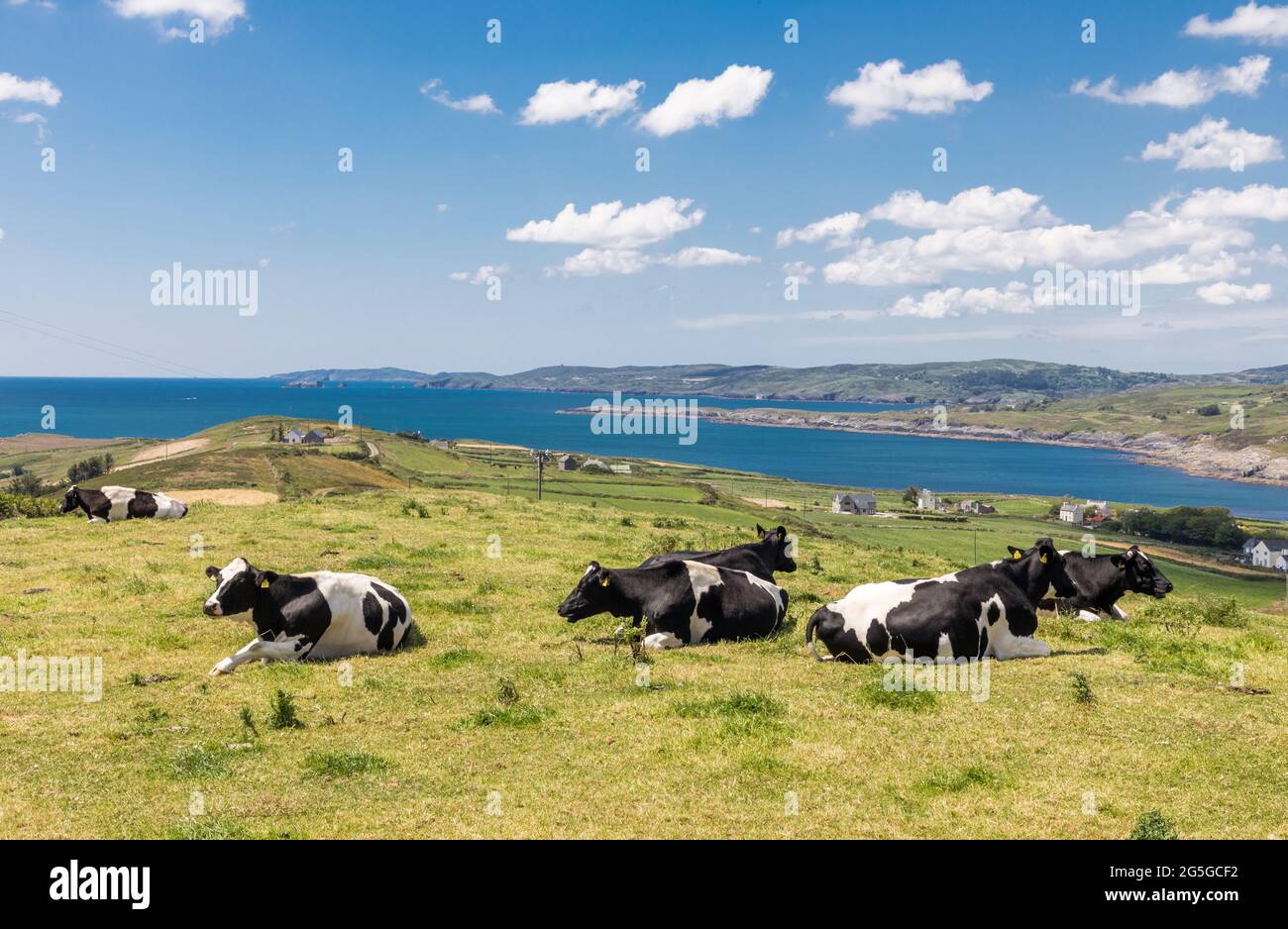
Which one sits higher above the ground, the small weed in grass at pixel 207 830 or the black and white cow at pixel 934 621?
the black and white cow at pixel 934 621

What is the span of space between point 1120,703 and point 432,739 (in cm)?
938

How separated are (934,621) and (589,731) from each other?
249 inches

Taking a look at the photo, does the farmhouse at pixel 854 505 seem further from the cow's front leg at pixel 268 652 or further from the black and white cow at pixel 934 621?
the cow's front leg at pixel 268 652

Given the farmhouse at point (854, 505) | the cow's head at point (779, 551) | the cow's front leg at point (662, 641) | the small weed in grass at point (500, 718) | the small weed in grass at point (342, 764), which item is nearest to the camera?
the small weed in grass at point (342, 764)

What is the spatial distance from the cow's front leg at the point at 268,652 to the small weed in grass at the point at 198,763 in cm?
389

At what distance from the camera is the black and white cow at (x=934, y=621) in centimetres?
1473

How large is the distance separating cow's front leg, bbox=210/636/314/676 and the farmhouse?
12093cm

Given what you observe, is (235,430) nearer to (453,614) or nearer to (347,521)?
(347,521)

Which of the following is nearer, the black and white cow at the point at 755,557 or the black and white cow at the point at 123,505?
the black and white cow at the point at 755,557

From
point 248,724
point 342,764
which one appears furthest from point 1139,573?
point 248,724

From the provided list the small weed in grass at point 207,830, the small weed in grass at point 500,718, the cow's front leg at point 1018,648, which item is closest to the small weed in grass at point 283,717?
the small weed in grass at point 500,718

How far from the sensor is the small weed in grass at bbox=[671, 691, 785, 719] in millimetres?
12086

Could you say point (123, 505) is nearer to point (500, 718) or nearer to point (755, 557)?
point (755, 557)

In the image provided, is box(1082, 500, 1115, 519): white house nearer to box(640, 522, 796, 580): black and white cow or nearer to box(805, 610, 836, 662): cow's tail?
box(640, 522, 796, 580): black and white cow
